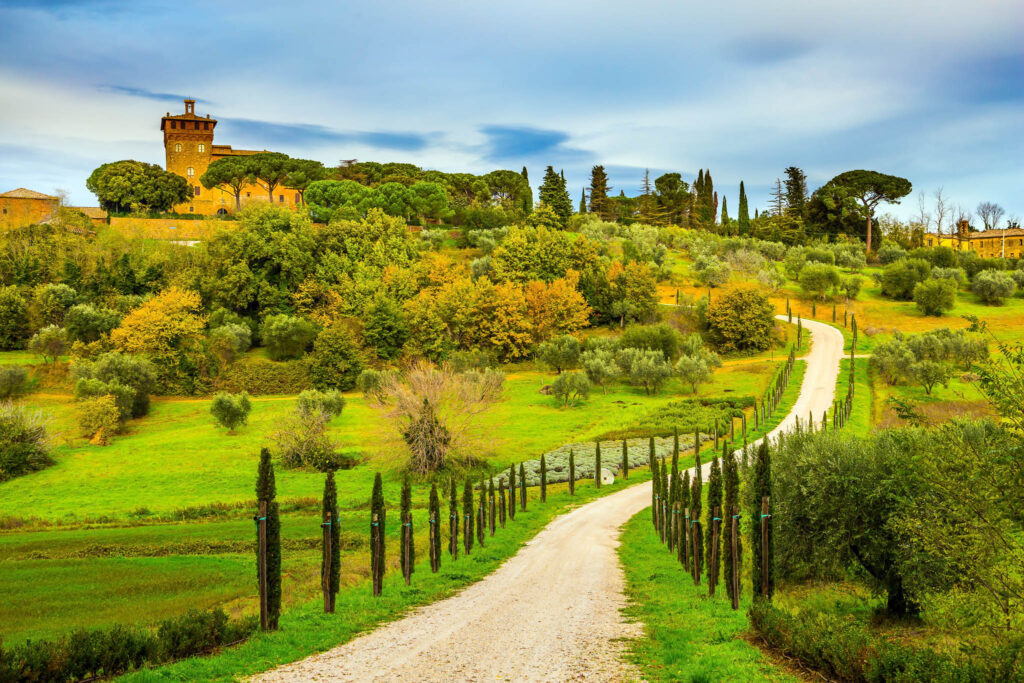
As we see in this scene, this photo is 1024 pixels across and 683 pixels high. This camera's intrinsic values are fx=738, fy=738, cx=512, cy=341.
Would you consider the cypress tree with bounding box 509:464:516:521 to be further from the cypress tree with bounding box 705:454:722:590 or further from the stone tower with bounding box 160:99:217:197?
the stone tower with bounding box 160:99:217:197

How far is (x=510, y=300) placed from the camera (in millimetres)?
84438

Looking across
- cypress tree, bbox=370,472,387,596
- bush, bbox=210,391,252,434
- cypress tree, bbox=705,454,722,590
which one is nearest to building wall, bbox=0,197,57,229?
bush, bbox=210,391,252,434

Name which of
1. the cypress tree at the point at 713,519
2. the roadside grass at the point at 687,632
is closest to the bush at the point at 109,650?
the roadside grass at the point at 687,632

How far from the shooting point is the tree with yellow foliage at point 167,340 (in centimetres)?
7394

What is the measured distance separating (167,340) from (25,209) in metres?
66.2

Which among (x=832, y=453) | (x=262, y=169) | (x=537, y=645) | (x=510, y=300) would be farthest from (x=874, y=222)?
(x=537, y=645)

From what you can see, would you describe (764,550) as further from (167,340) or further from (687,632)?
(167,340)

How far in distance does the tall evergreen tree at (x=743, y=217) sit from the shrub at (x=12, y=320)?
118654 mm

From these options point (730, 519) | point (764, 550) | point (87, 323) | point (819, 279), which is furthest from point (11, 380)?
point (819, 279)

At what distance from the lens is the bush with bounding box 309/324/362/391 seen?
76.8 metres

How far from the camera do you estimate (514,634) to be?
48.9 feet

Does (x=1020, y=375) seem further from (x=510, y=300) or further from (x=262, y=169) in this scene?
(x=262, y=169)

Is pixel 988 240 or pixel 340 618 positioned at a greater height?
pixel 988 240

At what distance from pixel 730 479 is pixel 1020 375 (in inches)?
271
